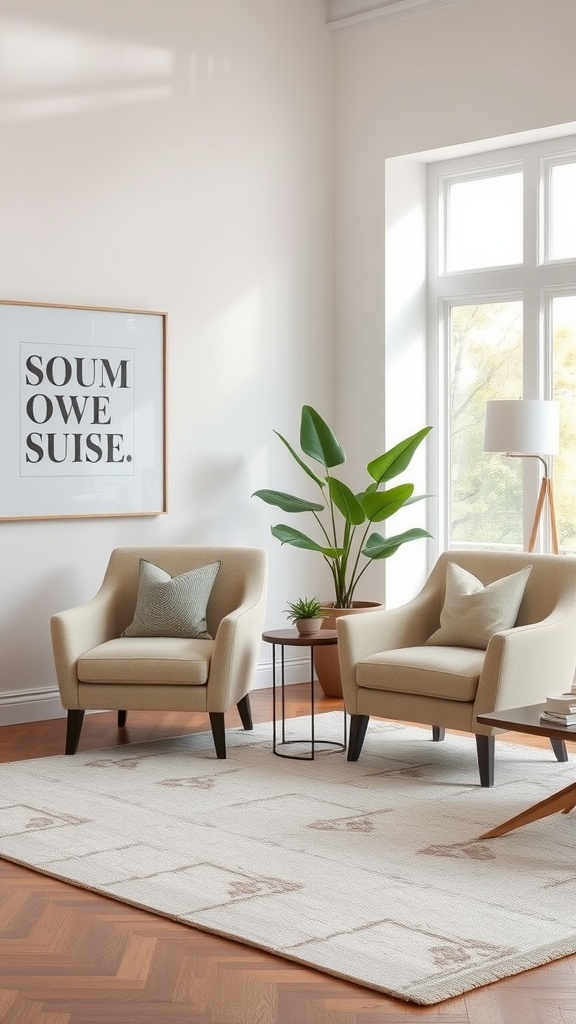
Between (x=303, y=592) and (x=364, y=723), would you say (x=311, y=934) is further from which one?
(x=303, y=592)

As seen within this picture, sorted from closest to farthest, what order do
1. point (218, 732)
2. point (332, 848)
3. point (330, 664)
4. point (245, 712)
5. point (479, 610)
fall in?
point (332, 848) → point (479, 610) → point (218, 732) → point (245, 712) → point (330, 664)

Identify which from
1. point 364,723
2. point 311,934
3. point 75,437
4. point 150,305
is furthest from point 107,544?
point 311,934

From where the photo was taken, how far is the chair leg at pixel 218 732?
216 inches

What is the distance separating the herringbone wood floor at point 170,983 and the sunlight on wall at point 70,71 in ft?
13.5

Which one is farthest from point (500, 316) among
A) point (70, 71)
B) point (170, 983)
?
point (170, 983)

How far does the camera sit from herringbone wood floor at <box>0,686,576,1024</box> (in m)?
2.94

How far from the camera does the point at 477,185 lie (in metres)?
7.38

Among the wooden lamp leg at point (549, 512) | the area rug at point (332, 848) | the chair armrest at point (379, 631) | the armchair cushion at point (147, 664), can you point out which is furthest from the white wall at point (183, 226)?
the chair armrest at point (379, 631)

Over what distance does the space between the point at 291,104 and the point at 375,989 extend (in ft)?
18.5

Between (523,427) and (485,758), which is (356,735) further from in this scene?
(523,427)

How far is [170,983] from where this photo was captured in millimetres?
3129

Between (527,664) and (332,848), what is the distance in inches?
49.0

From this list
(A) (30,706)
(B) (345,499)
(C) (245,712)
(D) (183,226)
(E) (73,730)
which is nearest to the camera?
(E) (73,730)

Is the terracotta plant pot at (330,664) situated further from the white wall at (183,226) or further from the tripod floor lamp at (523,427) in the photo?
the tripod floor lamp at (523,427)
